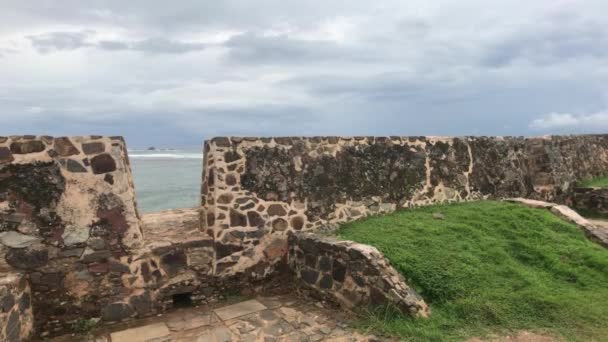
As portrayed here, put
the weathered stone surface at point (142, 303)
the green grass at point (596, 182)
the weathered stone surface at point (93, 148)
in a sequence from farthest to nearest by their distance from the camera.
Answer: the green grass at point (596, 182), the weathered stone surface at point (142, 303), the weathered stone surface at point (93, 148)

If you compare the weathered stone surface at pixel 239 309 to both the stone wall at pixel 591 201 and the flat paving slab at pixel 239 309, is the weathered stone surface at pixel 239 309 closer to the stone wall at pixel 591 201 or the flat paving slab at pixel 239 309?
the flat paving slab at pixel 239 309

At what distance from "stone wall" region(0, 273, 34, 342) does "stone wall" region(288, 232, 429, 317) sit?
3.26 metres

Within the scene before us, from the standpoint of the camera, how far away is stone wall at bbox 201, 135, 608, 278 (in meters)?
5.88

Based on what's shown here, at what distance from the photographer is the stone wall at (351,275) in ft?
15.9

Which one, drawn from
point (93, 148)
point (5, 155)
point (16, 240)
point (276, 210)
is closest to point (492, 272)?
point (276, 210)

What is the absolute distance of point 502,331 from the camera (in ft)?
14.8

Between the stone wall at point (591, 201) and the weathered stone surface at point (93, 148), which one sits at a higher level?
the weathered stone surface at point (93, 148)

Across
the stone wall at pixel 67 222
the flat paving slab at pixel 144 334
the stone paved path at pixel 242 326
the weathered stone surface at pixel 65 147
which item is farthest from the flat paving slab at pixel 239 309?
the weathered stone surface at pixel 65 147

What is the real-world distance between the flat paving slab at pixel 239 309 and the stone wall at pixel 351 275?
0.76 meters

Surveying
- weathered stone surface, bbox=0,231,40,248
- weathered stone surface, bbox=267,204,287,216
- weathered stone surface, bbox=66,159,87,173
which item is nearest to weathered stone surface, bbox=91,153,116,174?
weathered stone surface, bbox=66,159,87,173

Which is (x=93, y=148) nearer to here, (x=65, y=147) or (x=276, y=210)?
(x=65, y=147)

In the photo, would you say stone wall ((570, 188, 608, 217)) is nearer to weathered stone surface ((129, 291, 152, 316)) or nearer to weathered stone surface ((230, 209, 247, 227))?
weathered stone surface ((230, 209, 247, 227))

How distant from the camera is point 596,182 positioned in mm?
12562

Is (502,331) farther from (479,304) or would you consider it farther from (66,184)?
(66,184)
